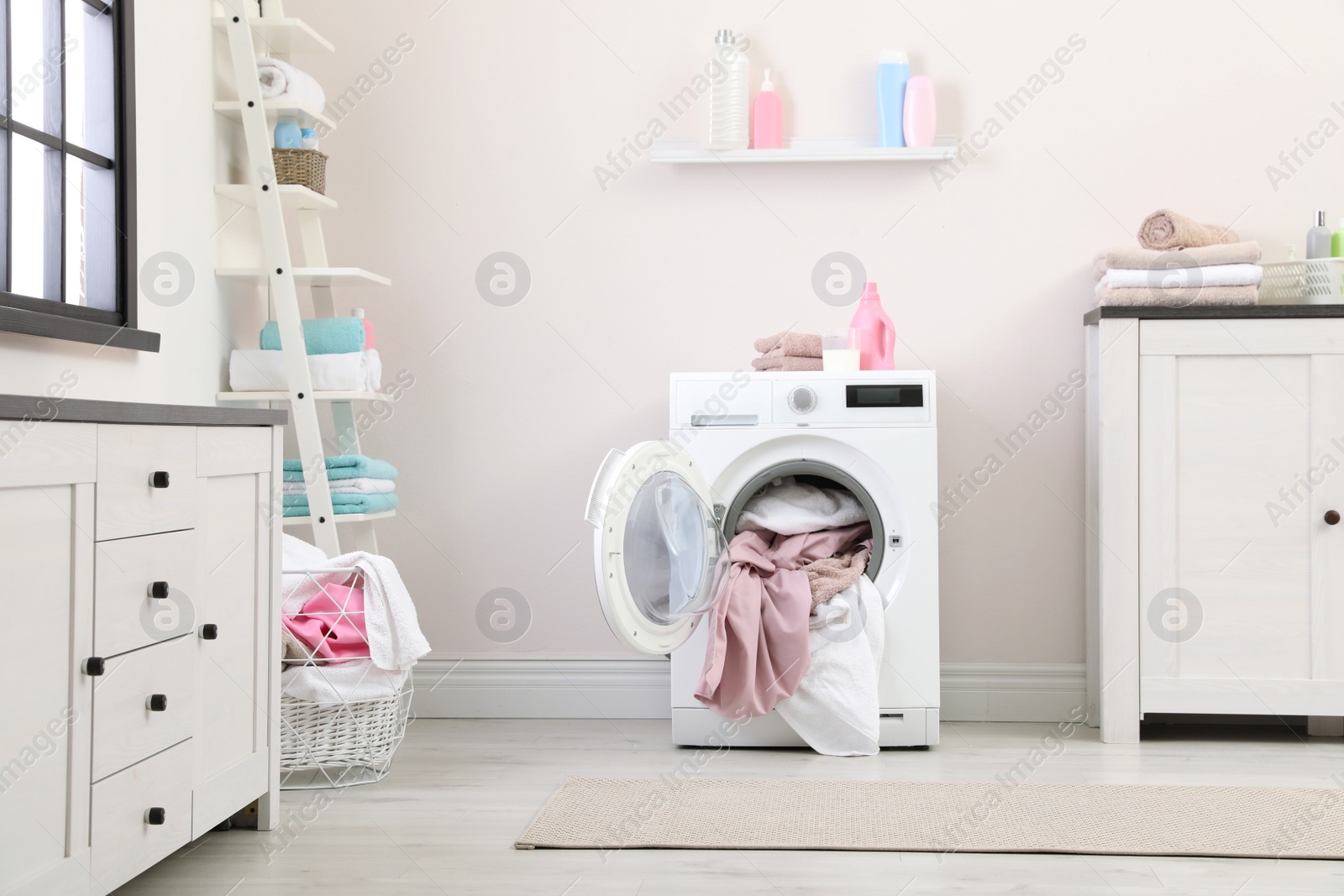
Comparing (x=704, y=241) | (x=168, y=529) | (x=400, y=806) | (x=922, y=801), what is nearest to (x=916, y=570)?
(x=922, y=801)

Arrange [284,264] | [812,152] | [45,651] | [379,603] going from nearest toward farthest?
1. [45,651]
2. [379,603]
3. [284,264]
4. [812,152]

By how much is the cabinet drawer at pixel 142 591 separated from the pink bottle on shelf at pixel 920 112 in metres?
2.07

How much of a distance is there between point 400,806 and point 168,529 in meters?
0.81

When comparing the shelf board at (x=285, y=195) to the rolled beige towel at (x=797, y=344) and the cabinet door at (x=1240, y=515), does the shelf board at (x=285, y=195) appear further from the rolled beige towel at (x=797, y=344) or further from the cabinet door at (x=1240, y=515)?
the cabinet door at (x=1240, y=515)

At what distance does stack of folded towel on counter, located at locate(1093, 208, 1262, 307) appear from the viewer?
8.60ft

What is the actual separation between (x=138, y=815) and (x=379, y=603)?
2.23 ft

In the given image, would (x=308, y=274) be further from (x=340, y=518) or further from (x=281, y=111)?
(x=340, y=518)

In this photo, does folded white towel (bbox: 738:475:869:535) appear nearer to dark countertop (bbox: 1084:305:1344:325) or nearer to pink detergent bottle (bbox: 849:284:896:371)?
pink detergent bottle (bbox: 849:284:896:371)

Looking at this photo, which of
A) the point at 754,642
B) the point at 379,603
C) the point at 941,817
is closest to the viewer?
the point at 941,817

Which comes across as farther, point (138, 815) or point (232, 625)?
point (232, 625)

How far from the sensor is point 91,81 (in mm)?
2217

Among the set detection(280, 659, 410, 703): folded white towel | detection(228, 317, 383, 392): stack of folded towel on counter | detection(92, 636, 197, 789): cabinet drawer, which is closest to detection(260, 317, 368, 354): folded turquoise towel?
detection(228, 317, 383, 392): stack of folded towel on counter

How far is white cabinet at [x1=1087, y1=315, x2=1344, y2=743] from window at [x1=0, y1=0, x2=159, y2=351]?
7.27ft

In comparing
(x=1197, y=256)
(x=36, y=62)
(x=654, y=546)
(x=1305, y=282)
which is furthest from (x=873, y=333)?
(x=36, y=62)
